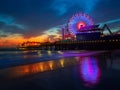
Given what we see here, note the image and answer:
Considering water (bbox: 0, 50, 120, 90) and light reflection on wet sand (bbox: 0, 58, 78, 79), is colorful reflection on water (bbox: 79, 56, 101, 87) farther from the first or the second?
light reflection on wet sand (bbox: 0, 58, 78, 79)

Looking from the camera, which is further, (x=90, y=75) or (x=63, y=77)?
(x=90, y=75)

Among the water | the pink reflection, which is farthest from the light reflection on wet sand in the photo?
the pink reflection

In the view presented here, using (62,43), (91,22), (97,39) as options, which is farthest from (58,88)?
(62,43)


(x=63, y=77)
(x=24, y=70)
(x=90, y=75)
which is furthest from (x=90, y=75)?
(x=24, y=70)

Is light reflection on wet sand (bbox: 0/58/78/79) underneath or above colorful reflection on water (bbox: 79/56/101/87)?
underneath

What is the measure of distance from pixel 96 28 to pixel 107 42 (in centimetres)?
1265

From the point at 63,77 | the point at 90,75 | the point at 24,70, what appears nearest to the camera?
the point at 63,77

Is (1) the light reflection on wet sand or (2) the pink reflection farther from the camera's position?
(1) the light reflection on wet sand

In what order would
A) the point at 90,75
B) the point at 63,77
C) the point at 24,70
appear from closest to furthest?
1. the point at 63,77
2. the point at 90,75
3. the point at 24,70

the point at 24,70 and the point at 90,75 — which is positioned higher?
the point at 90,75

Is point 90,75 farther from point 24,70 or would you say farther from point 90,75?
point 24,70

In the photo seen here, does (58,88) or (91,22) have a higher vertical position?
(91,22)

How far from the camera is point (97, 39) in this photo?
3514 inches

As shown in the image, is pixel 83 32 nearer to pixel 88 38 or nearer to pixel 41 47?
pixel 88 38
